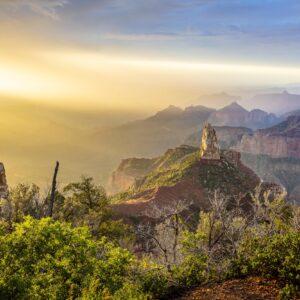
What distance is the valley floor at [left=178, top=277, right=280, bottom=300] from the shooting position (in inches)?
787

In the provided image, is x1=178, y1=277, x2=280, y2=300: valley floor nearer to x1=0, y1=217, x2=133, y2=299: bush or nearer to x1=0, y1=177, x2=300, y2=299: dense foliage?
x1=0, y1=177, x2=300, y2=299: dense foliage

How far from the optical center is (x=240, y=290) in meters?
20.8

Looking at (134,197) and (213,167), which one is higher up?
(213,167)

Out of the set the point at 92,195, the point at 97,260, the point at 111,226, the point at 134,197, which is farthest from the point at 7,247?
the point at 134,197

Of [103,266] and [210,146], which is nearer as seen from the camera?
[103,266]

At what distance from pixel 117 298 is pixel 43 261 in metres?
3.94

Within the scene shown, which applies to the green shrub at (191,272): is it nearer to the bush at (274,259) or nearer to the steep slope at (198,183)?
the bush at (274,259)

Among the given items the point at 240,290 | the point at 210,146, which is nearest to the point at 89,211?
the point at 240,290

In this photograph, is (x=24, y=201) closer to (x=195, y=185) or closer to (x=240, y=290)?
(x=240, y=290)

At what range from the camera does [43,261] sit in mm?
19750

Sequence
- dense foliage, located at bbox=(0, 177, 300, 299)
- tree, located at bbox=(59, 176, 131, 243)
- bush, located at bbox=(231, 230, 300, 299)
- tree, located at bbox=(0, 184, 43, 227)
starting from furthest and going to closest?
tree, located at bbox=(59, 176, 131, 243)
tree, located at bbox=(0, 184, 43, 227)
bush, located at bbox=(231, 230, 300, 299)
dense foliage, located at bbox=(0, 177, 300, 299)

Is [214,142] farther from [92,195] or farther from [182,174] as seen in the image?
[92,195]

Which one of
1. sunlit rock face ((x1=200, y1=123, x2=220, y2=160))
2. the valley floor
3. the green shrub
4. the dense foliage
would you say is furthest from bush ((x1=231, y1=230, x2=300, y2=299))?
sunlit rock face ((x1=200, y1=123, x2=220, y2=160))

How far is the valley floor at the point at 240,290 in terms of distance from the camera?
65.6ft
